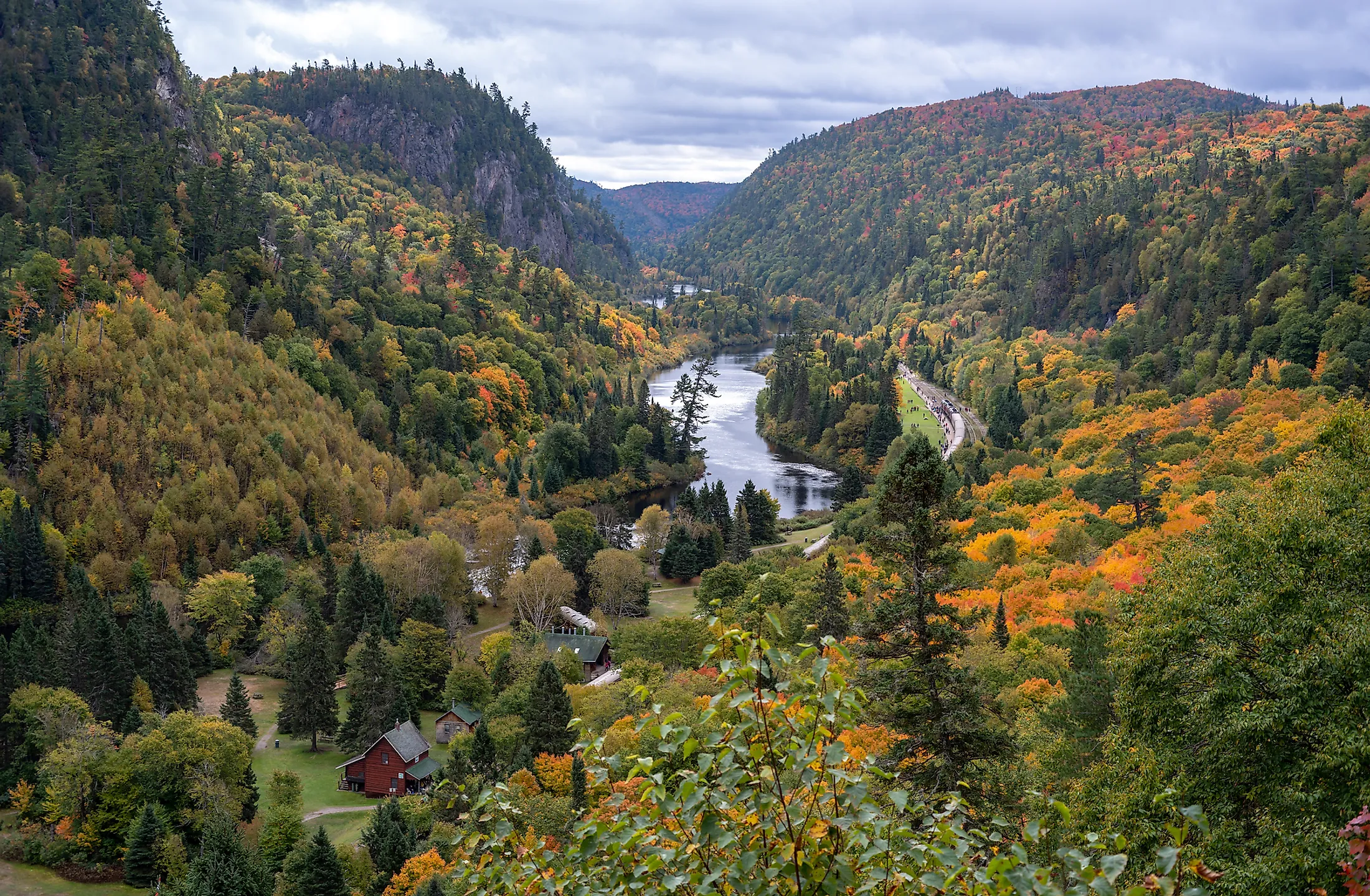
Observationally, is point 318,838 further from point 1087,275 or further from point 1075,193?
point 1075,193

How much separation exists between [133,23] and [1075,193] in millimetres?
146330

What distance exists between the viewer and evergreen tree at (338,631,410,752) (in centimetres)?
3894

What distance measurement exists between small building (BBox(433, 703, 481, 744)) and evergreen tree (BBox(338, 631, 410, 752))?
1.66 metres

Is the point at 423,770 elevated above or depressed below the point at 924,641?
below

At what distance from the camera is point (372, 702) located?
3941 cm

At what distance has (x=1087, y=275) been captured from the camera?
130000 millimetres

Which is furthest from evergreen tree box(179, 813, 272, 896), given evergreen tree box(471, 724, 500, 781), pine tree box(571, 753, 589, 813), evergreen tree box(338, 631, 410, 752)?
evergreen tree box(338, 631, 410, 752)

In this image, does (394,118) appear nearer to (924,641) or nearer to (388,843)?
(388,843)

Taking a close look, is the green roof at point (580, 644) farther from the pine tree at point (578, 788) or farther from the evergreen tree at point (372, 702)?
the pine tree at point (578, 788)

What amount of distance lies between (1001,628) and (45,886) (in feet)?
111

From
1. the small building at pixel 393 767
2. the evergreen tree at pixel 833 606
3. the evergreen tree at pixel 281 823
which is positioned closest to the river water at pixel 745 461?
the evergreen tree at pixel 833 606

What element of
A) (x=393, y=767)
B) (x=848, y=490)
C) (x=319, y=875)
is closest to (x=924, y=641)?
(x=319, y=875)

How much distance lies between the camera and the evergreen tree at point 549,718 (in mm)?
32844

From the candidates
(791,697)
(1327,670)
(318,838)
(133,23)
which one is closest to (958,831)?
(791,697)
